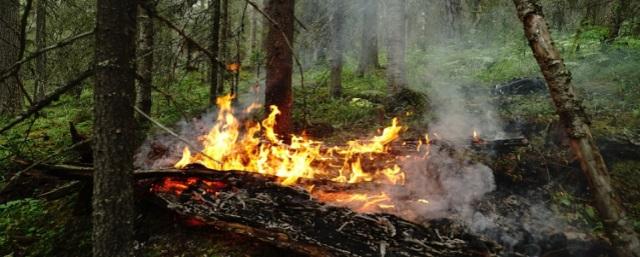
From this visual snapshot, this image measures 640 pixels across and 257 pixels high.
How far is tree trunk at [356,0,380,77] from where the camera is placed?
531 inches

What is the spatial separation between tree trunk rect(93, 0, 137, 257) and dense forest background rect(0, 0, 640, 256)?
13cm

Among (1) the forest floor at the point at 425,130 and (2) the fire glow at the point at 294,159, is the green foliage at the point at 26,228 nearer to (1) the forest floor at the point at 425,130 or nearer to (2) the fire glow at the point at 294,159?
(1) the forest floor at the point at 425,130

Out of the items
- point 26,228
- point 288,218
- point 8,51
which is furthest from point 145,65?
point 288,218

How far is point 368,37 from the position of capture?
15.9 metres

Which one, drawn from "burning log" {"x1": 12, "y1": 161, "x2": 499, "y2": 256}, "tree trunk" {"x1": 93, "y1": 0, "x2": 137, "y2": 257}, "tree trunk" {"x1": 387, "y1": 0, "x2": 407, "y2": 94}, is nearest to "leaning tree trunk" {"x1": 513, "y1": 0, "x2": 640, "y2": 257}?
"burning log" {"x1": 12, "y1": 161, "x2": 499, "y2": 256}

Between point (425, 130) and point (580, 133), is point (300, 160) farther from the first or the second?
point (425, 130)

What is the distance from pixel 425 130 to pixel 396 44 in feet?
9.74

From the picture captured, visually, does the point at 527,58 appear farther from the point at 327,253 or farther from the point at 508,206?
the point at 327,253

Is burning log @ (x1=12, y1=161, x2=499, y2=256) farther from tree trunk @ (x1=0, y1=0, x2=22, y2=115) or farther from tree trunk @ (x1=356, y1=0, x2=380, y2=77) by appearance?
tree trunk @ (x1=356, y1=0, x2=380, y2=77)

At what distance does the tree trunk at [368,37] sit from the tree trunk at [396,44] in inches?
95.9

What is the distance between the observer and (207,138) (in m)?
6.72

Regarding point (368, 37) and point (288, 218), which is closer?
point (288, 218)

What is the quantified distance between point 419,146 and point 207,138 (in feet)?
12.0

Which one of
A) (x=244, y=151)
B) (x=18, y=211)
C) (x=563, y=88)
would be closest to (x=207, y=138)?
(x=244, y=151)
